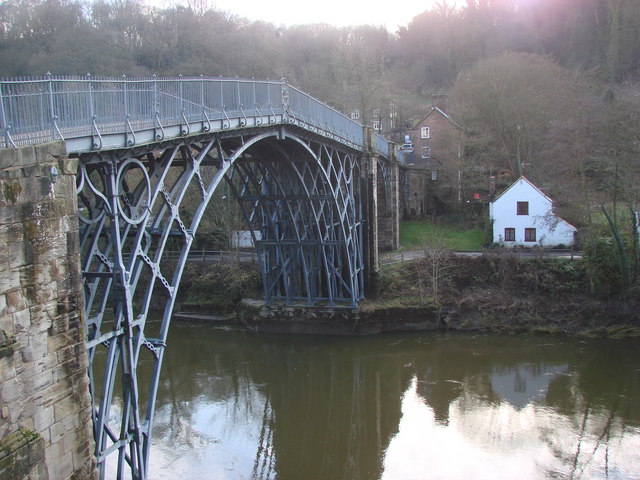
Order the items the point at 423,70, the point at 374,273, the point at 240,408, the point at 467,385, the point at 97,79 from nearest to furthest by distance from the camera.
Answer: the point at 97,79
the point at 240,408
the point at 467,385
the point at 374,273
the point at 423,70

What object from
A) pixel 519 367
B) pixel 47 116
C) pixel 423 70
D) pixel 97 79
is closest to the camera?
pixel 47 116

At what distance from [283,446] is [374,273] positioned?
37.6ft

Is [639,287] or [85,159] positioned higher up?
[85,159]

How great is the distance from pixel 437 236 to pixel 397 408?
13182mm

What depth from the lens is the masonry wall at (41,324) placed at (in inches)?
236

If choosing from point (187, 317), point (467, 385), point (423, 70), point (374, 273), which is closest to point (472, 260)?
point (374, 273)

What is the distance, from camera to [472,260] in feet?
87.8

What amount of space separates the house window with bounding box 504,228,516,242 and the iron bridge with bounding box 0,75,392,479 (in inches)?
306

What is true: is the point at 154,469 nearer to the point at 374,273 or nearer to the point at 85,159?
the point at 85,159

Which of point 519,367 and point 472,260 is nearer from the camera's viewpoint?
point 519,367

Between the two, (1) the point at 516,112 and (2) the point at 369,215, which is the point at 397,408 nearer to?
(2) the point at 369,215

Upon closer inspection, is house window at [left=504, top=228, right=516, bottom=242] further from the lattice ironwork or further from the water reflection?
the lattice ironwork

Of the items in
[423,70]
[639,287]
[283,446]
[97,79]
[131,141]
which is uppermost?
[423,70]

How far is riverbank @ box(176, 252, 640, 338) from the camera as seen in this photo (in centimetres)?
2425
